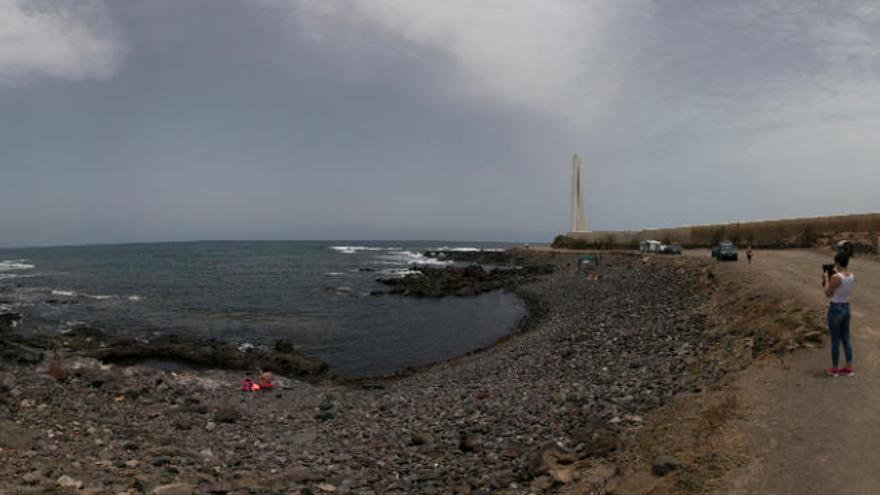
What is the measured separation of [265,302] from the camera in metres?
37.0

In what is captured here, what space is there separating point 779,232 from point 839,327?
125 feet

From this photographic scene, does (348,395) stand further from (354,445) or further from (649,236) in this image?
(649,236)

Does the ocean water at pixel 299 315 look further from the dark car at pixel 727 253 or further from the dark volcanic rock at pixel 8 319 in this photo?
the dark car at pixel 727 253

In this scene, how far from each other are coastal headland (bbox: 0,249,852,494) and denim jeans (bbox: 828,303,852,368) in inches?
56.4

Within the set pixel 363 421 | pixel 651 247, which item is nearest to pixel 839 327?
pixel 363 421

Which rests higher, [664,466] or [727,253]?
[727,253]

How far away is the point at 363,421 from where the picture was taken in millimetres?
11328

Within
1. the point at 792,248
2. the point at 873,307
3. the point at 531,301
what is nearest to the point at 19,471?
the point at 873,307

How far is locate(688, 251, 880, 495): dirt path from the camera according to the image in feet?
17.5

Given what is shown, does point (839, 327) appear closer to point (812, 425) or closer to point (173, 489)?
point (812, 425)

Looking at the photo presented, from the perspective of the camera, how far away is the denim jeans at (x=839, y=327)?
317 inches

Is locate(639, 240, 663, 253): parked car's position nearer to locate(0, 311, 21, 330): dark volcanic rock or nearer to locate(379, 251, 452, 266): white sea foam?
locate(379, 251, 452, 266): white sea foam

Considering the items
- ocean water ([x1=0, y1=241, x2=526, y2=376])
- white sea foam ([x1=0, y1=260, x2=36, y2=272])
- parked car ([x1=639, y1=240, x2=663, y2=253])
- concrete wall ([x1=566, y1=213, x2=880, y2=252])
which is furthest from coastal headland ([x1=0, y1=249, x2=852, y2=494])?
white sea foam ([x1=0, y1=260, x2=36, y2=272])

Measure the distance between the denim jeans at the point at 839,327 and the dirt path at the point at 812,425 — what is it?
1.24ft
